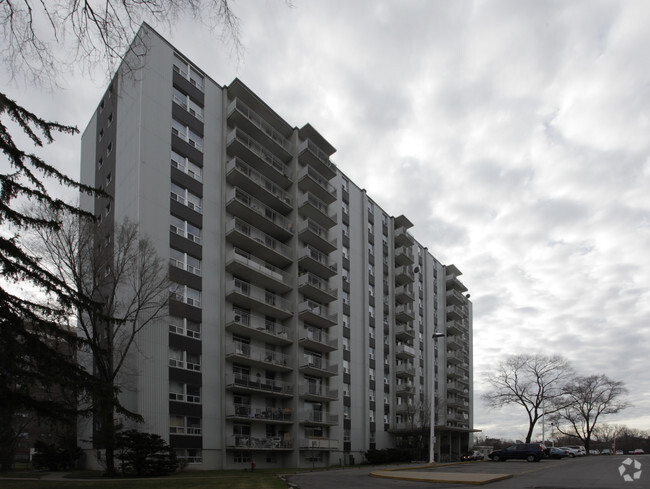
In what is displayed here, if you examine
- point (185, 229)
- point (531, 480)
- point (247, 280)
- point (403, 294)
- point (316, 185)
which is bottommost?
point (531, 480)

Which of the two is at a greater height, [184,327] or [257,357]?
[184,327]

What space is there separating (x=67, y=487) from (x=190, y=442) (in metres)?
16.1

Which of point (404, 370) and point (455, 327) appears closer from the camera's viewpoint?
point (404, 370)

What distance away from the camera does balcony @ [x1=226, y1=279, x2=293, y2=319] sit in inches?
1660

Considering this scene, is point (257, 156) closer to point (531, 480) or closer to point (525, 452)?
point (531, 480)

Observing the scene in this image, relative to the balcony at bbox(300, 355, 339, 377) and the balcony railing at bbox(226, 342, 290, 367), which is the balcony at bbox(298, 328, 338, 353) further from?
the balcony railing at bbox(226, 342, 290, 367)

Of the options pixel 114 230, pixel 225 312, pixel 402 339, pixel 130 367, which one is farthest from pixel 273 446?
pixel 402 339

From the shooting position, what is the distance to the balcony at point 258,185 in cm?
4441

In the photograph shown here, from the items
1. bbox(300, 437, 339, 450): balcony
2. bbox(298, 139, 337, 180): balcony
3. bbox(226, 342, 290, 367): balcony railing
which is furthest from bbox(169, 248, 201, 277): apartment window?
bbox(298, 139, 337, 180): balcony

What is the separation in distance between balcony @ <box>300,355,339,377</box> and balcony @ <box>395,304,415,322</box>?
62.7 feet

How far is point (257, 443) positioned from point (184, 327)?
1115cm

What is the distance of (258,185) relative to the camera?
46.5 meters

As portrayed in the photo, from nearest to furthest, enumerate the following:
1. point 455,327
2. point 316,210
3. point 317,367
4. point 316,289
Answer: point 317,367
point 316,289
point 316,210
point 455,327

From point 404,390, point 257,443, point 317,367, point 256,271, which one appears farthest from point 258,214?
point 404,390
